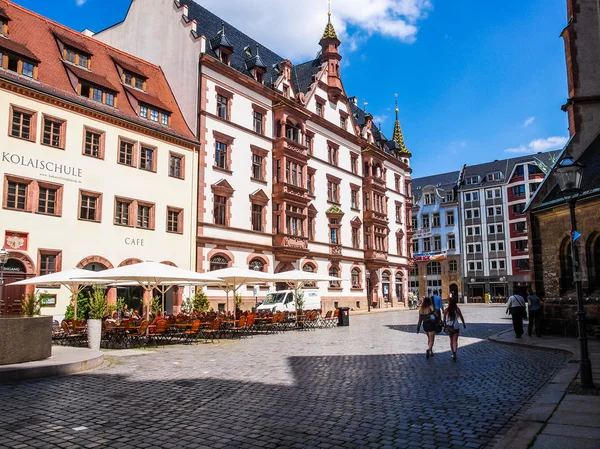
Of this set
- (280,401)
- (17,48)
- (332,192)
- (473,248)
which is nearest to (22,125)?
(17,48)

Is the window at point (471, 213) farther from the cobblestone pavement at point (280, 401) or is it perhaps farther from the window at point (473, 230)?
the cobblestone pavement at point (280, 401)

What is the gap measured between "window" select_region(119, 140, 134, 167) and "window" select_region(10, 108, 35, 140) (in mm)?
4919

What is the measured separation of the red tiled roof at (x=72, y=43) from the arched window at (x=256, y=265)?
53.8 feet

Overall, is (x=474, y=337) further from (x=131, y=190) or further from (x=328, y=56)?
(x=328, y=56)

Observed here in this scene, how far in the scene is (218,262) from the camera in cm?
3334

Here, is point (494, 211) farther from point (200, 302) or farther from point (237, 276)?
point (237, 276)

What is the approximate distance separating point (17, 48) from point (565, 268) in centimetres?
2612

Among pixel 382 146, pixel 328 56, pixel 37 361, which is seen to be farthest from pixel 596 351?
pixel 382 146

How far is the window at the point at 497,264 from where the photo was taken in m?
73.4

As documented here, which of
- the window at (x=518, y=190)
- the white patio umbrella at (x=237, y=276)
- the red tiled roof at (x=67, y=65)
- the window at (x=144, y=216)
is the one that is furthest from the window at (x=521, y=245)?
the window at (x=144, y=216)

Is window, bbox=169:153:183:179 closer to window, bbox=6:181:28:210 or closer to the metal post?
window, bbox=6:181:28:210

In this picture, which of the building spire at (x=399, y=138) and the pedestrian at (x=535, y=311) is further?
the building spire at (x=399, y=138)

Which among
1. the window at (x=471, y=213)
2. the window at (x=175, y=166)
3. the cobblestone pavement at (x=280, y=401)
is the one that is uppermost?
the window at (x=471, y=213)

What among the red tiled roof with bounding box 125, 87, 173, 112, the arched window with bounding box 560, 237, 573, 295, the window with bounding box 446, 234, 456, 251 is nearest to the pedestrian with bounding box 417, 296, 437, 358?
the arched window with bounding box 560, 237, 573, 295
